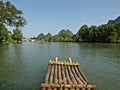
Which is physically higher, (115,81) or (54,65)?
(54,65)

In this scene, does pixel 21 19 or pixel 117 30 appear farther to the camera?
pixel 117 30

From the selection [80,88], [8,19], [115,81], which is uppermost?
[8,19]

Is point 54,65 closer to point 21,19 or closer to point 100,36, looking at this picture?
point 21,19

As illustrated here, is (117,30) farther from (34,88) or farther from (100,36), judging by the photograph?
(34,88)

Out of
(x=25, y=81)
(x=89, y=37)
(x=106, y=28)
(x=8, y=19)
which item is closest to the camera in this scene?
(x=25, y=81)

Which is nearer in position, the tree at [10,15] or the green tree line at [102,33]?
the tree at [10,15]

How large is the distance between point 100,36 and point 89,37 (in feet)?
46.8

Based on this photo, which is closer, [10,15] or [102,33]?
[10,15]

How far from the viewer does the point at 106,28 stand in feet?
356

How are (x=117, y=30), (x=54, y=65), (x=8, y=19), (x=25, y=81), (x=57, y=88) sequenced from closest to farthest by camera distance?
(x=57, y=88) → (x=25, y=81) → (x=54, y=65) → (x=8, y=19) → (x=117, y=30)

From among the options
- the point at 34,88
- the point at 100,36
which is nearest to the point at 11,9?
the point at 34,88

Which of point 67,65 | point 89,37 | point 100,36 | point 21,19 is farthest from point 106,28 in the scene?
point 67,65

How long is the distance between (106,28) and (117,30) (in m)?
9.37

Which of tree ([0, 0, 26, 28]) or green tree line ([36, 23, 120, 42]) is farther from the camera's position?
green tree line ([36, 23, 120, 42])
